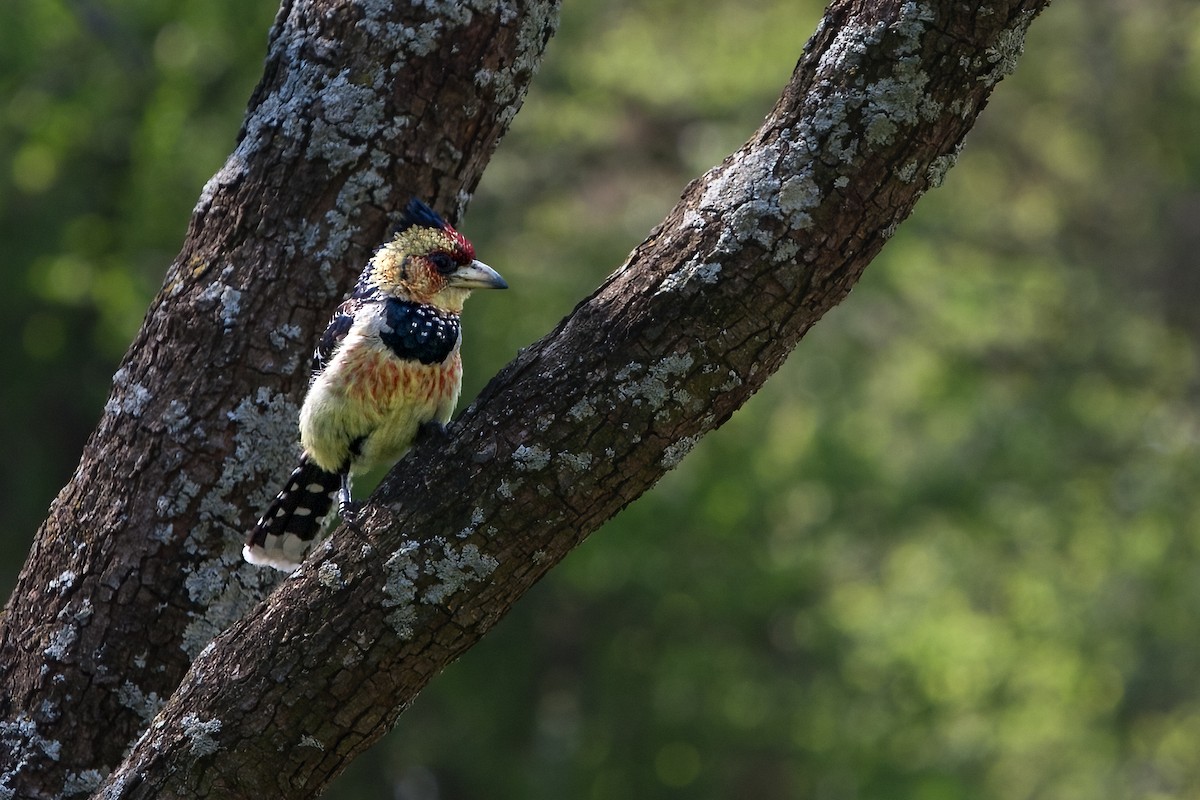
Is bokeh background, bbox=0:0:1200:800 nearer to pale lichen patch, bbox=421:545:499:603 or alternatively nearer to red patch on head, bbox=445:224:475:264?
red patch on head, bbox=445:224:475:264

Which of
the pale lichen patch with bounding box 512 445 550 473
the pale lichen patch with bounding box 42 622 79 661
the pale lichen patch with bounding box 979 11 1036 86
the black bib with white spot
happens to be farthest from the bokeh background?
the pale lichen patch with bounding box 979 11 1036 86

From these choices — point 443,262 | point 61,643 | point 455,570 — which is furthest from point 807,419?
point 455,570

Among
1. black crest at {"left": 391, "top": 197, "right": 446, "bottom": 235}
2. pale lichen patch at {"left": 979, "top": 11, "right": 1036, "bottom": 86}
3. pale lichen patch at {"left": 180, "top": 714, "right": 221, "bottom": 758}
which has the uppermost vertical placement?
black crest at {"left": 391, "top": 197, "right": 446, "bottom": 235}

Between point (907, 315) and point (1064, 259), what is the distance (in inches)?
74.1

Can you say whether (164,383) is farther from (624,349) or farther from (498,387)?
(624,349)

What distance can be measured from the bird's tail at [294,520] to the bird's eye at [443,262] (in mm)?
680

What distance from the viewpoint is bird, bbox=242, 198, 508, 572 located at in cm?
377

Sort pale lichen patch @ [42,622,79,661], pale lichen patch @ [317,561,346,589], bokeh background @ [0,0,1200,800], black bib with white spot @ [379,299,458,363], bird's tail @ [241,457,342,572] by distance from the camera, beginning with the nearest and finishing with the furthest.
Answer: pale lichen patch @ [317,561,346,589] → pale lichen patch @ [42,622,79,661] → bird's tail @ [241,457,342,572] → black bib with white spot @ [379,299,458,363] → bokeh background @ [0,0,1200,800]

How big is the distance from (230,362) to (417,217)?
0.63 metres

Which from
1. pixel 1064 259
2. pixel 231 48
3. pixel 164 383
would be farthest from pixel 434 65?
pixel 1064 259

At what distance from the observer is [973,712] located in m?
10.8

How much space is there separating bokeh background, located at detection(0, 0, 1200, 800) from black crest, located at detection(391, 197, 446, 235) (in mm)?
4641

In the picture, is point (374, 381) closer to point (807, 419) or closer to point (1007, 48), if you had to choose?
point (1007, 48)

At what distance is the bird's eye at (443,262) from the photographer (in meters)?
4.06
